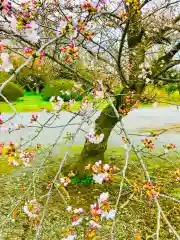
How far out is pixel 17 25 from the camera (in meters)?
1.53

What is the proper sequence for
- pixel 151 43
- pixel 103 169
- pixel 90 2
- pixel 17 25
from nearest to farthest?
pixel 17 25 → pixel 90 2 → pixel 103 169 → pixel 151 43

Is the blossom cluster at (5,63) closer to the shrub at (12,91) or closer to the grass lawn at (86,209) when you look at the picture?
the grass lawn at (86,209)

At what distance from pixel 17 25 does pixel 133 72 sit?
3.29 m

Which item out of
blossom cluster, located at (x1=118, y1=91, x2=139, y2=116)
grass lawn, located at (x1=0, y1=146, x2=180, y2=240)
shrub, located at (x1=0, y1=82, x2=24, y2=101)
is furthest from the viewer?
shrub, located at (x1=0, y1=82, x2=24, y2=101)

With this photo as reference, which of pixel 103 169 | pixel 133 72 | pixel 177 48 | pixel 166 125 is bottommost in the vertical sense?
pixel 166 125

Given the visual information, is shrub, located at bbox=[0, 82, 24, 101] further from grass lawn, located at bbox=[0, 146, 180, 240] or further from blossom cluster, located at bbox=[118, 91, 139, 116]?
blossom cluster, located at bbox=[118, 91, 139, 116]

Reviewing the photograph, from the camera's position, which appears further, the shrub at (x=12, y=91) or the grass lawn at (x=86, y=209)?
the shrub at (x=12, y=91)

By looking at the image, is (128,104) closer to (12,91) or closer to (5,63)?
(5,63)

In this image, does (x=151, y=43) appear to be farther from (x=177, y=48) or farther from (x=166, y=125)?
(x=166, y=125)

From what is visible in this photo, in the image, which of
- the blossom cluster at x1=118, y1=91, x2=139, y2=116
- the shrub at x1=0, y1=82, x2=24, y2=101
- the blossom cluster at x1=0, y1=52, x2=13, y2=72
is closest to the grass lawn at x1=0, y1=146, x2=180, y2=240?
the blossom cluster at x1=118, y1=91, x2=139, y2=116

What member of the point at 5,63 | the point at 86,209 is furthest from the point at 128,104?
the point at 5,63

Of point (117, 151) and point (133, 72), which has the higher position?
point (133, 72)

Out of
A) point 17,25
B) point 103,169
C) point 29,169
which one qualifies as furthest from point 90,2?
point 29,169

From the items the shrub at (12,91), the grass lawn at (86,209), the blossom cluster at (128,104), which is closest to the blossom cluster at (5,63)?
the grass lawn at (86,209)
